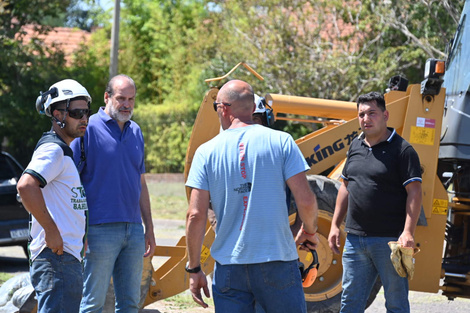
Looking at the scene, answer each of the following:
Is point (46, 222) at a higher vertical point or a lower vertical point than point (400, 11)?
lower

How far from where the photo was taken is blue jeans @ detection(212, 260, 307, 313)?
12.6ft

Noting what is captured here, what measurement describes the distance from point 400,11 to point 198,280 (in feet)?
45.9

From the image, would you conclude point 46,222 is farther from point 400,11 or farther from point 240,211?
point 400,11

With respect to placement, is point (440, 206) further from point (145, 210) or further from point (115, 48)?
point (115, 48)

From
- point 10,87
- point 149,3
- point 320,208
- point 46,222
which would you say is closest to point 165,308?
point 320,208

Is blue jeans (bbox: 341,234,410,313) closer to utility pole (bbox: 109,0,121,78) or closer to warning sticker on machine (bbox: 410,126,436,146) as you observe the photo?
warning sticker on machine (bbox: 410,126,436,146)

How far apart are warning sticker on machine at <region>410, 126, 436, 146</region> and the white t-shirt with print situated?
3.22 m

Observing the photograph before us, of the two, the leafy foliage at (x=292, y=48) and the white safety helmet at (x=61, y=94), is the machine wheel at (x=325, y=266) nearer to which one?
the white safety helmet at (x=61, y=94)

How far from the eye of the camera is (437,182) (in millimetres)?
6352

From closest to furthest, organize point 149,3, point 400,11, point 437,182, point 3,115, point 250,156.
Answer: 1. point 250,156
2. point 437,182
3. point 400,11
4. point 3,115
5. point 149,3

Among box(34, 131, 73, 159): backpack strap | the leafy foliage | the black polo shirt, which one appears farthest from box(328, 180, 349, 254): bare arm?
the leafy foliage

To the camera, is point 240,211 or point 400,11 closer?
point 240,211

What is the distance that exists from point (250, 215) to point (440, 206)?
2.97m

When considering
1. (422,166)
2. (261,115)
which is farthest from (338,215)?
(422,166)
